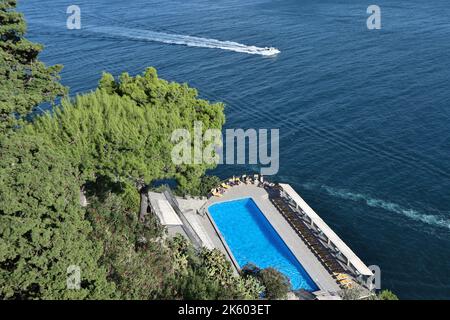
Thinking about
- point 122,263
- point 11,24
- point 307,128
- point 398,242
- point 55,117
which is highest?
point 11,24

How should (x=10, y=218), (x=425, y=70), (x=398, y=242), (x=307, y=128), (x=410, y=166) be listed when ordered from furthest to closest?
1. (x=425, y=70)
2. (x=307, y=128)
3. (x=410, y=166)
4. (x=398, y=242)
5. (x=10, y=218)

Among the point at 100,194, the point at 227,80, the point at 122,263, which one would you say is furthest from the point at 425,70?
the point at 122,263

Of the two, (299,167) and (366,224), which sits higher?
(299,167)

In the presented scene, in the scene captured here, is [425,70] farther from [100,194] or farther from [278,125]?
[100,194]

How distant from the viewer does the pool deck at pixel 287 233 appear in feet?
Answer: 113

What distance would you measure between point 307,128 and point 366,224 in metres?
19.2

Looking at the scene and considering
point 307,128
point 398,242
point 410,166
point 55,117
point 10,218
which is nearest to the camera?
point 10,218

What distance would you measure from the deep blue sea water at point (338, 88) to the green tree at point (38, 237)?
24.9m

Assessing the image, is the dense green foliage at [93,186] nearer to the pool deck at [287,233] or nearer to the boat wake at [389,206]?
the pool deck at [287,233]

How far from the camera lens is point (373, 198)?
4594 cm

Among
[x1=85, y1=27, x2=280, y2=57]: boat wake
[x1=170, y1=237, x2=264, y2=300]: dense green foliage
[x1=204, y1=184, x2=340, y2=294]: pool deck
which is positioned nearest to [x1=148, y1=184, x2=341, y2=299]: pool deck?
[x1=204, y1=184, x2=340, y2=294]: pool deck

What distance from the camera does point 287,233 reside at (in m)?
40.0

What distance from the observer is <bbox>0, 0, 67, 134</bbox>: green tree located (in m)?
31.4

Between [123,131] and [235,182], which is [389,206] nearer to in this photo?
[235,182]
